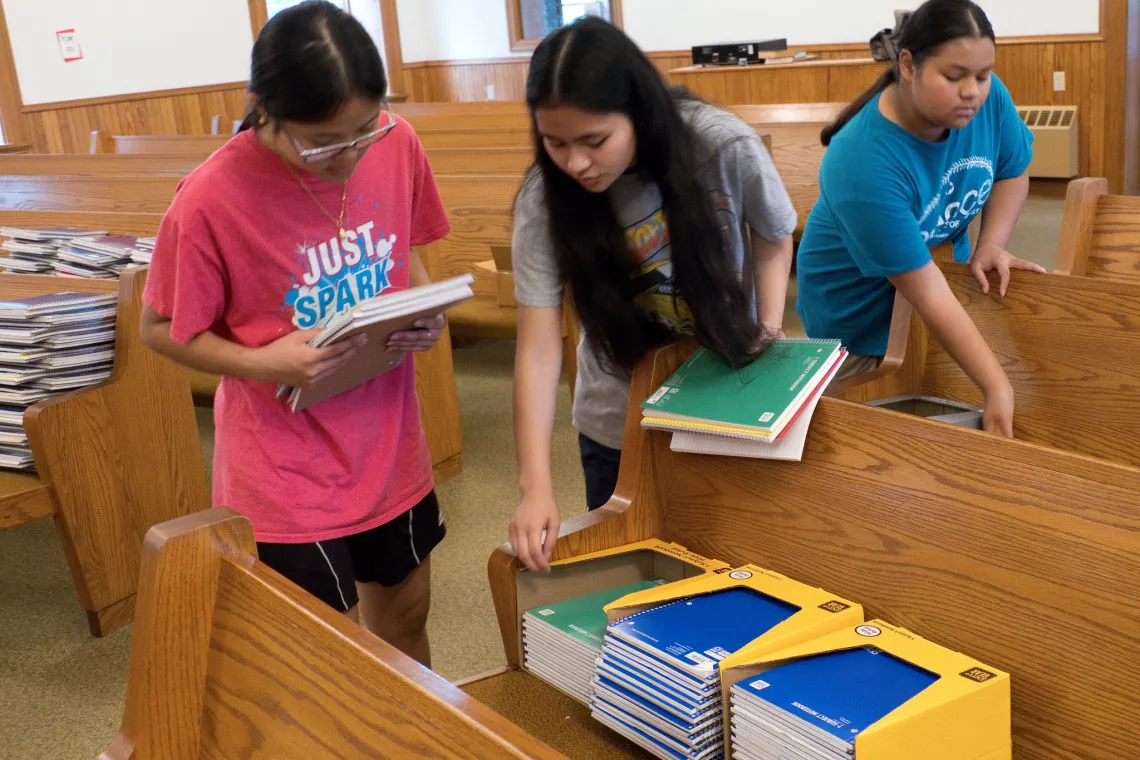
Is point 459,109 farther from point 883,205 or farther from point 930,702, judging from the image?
point 930,702

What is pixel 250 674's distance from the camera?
3.39 ft

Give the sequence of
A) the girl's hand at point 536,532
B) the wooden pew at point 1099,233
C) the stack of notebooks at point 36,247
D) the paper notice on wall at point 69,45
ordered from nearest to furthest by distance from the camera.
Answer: the girl's hand at point 536,532 → the wooden pew at point 1099,233 → the stack of notebooks at point 36,247 → the paper notice on wall at point 69,45

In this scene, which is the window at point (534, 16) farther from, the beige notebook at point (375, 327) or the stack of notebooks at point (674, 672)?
the stack of notebooks at point (674, 672)

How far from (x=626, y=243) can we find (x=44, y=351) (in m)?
1.70

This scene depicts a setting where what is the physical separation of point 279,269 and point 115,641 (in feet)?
5.29

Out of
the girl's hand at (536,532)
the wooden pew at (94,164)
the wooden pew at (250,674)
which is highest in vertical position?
the wooden pew at (94,164)

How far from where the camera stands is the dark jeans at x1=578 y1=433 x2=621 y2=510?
67.7 inches

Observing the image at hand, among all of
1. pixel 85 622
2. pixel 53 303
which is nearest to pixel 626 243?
Answer: pixel 53 303

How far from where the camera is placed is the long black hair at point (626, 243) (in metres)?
1.37

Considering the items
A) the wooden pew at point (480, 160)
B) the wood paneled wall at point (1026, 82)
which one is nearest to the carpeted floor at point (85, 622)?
the wooden pew at point (480, 160)

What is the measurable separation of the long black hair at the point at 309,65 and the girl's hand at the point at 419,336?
327 millimetres

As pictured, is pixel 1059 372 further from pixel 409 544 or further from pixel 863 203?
pixel 409 544

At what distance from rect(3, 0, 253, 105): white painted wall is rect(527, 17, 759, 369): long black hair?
22.6 feet

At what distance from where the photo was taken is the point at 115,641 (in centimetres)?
270
